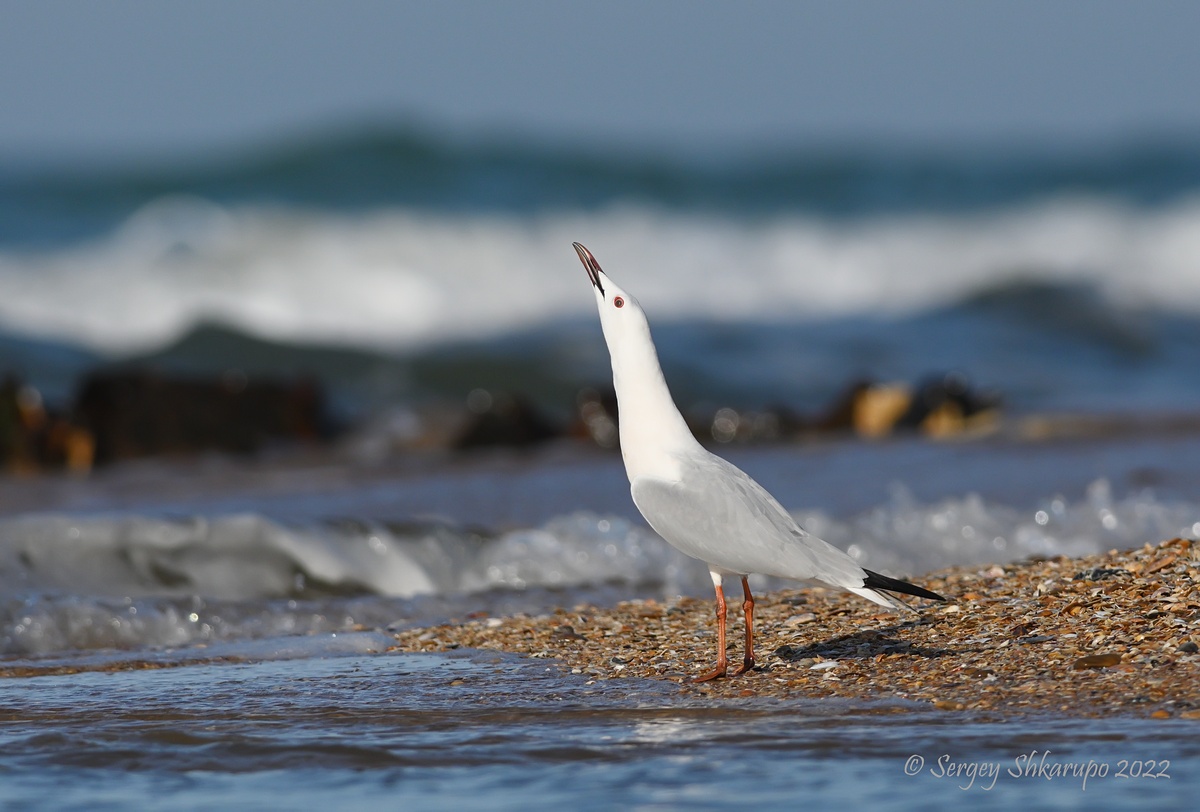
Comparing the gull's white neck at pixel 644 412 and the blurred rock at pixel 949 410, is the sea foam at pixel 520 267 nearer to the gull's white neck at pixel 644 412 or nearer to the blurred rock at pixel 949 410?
the blurred rock at pixel 949 410

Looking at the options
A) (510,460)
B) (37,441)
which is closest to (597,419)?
(510,460)

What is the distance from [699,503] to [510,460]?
6.75m

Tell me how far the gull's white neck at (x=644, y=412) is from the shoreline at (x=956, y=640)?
0.63 m

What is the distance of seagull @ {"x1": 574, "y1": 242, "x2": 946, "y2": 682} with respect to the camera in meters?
4.10

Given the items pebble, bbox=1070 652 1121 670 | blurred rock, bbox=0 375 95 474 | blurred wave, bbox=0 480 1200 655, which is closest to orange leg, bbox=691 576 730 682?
pebble, bbox=1070 652 1121 670

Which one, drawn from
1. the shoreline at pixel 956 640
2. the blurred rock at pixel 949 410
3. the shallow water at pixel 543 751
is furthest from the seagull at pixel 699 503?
the blurred rock at pixel 949 410

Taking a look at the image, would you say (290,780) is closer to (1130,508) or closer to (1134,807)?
(1134,807)

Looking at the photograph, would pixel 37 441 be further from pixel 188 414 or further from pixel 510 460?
pixel 510 460

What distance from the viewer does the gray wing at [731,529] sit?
162 inches

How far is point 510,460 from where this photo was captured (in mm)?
10930

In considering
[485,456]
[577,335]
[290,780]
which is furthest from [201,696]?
[577,335]

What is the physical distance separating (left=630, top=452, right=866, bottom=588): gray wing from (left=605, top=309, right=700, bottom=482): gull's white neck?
62 millimetres

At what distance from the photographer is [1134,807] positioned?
3.17m

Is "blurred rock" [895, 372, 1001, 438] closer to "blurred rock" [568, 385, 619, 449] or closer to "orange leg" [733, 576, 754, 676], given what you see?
"blurred rock" [568, 385, 619, 449]
